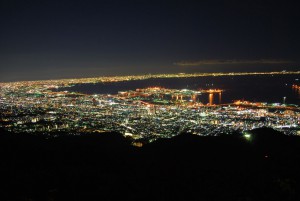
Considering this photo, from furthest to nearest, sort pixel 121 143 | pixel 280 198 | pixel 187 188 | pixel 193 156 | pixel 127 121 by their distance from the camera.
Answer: pixel 127 121, pixel 121 143, pixel 193 156, pixel 187 188, pixel 280 198

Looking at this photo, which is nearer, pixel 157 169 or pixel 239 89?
pixel 157 169

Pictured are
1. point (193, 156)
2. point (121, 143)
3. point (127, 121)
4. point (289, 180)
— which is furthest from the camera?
point (127, 121)

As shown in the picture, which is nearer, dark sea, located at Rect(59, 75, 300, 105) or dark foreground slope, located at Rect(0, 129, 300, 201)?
dark foreground slope, located at Rect(0, 129, 300, 201)

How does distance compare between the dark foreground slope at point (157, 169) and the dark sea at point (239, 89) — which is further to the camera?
the dark sea at point (239, 89)

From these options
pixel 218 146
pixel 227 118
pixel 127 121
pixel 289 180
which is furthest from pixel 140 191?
pixel 227 118

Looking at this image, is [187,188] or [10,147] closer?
[187,188]

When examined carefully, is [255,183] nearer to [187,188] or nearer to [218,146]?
[187,188]

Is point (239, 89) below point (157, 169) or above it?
below
